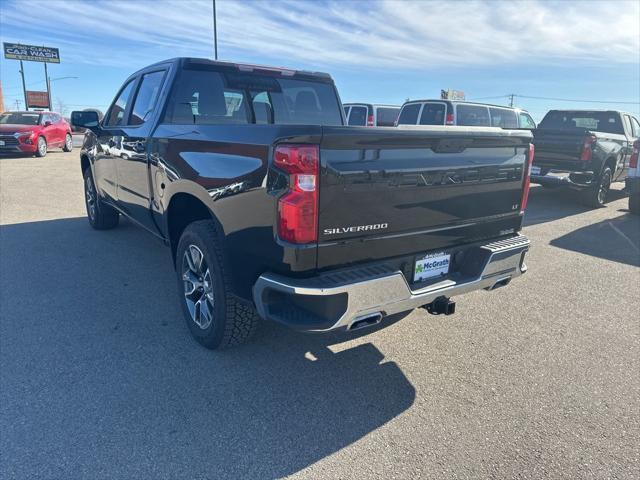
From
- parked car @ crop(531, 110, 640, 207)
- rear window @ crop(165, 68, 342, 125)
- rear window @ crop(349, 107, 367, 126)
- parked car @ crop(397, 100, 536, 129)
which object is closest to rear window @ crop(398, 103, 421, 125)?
parked car @ crop(397, 100, 536, 129)

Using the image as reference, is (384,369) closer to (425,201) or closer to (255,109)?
(425,201)

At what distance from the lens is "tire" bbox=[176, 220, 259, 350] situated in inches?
120

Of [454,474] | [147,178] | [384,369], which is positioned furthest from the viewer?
[147,178]

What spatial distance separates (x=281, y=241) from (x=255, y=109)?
7.56 feet

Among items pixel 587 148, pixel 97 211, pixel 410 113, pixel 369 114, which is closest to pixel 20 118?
pixel 369 114

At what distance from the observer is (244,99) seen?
4297 mm

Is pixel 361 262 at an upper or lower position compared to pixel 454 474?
upper

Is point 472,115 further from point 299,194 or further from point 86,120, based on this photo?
point 299,194

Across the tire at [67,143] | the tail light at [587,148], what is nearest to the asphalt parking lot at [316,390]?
the tail light at [587,148]

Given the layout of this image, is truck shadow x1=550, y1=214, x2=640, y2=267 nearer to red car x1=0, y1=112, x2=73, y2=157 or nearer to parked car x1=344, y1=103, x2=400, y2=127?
parked car x1=344, y1=103, x2=400, y2=127

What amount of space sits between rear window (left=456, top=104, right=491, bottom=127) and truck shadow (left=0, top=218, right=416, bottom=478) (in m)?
9.64

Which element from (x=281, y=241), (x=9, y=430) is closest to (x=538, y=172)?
(x=281, y=241)

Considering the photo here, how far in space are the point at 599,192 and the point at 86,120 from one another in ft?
30.6

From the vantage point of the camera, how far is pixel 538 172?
29.9ft
